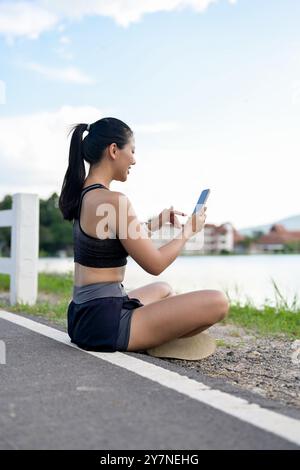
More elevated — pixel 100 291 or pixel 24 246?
pixel 24 246

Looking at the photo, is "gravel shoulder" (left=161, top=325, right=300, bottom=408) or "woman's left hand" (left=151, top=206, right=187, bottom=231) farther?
"woman's left hand" (left=151, top=206, right=187, bottom=231)

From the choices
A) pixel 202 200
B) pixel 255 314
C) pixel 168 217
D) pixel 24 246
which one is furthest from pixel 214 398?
pixel 255 314

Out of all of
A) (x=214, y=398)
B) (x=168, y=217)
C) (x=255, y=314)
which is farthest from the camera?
(x=255, y=314)

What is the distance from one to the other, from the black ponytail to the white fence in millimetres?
3327

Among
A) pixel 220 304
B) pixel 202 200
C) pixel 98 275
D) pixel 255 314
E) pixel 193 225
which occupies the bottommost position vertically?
pixel 255 314

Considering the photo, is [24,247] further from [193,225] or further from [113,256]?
[193,225]

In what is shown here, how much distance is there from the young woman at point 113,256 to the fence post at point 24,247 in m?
3.33

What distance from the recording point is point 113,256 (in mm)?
4309

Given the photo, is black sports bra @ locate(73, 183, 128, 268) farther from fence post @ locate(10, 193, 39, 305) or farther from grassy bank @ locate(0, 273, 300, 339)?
fence post @ locate(10, 193, 39, 305)

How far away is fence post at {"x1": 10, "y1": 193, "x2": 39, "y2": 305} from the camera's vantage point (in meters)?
7.70

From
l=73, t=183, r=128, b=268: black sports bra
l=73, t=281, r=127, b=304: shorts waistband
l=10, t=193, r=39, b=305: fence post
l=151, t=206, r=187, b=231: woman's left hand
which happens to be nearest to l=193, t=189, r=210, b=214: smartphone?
l=151, t=206, r=187, b=231: woman's left hand

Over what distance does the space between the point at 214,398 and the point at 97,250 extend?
1403 mm

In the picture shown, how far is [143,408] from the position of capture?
3.01 meters

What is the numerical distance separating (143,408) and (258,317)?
4.99 metres
